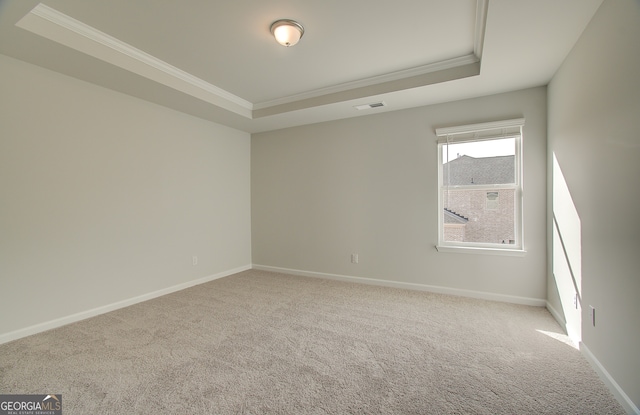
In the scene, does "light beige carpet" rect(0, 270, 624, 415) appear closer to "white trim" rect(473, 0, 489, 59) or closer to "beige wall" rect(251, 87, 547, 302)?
"beige wall" rect(251, 87, 547, 302)

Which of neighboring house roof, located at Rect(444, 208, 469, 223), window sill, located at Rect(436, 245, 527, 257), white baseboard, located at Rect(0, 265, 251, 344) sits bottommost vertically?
white baseboard, located at Rect(0, 265, 251, 344)

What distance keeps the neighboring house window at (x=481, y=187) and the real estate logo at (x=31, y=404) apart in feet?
12.4

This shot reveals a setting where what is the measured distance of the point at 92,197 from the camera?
2947 mm

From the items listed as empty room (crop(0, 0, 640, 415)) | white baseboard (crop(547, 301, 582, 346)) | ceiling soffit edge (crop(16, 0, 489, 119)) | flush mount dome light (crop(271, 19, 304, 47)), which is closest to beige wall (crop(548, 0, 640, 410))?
empty room (crop(0, 0, 640, 415))

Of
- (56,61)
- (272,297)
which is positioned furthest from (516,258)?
(56,61)

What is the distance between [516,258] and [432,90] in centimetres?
218

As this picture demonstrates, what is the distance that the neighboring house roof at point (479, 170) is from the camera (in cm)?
334

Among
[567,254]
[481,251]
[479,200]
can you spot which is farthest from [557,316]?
[479,200]

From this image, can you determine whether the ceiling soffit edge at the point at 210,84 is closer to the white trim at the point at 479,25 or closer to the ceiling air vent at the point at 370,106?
the white trim at the point at 479,25

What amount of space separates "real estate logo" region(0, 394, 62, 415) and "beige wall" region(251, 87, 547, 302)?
10.6ft

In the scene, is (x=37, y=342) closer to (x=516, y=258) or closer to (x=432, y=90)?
(x=432, y=90)

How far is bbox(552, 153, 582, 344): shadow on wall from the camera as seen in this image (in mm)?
2256

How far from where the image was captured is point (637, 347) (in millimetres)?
1485

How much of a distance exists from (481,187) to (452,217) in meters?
0.50
